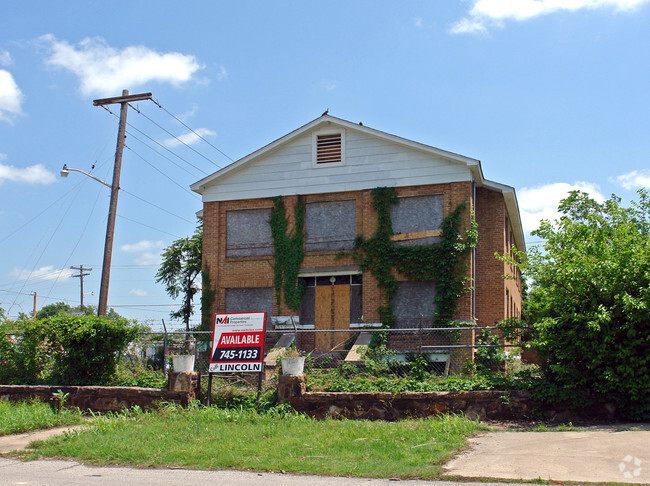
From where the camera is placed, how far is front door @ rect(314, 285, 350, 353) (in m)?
20.8

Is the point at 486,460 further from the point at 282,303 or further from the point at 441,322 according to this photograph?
the point at 282,303

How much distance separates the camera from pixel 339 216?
2133 centimetres

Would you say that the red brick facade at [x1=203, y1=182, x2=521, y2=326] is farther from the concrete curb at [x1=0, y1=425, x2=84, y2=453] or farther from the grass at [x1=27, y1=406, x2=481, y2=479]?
the concrete curb at [x1=0, y1=425, x2=84, y2=453]

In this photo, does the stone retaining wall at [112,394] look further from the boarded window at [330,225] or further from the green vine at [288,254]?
the boarded window at [330,225]

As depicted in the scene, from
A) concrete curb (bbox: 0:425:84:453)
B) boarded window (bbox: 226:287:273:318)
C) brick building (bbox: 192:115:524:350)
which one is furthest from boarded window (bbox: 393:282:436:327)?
concrete curb (bbox: 0:425:84:453)

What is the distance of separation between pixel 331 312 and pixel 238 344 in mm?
8812

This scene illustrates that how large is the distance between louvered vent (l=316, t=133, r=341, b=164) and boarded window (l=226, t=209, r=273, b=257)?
2662 mm

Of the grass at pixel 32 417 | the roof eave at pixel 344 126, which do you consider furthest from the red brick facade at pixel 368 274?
the grass at pixel 32 417

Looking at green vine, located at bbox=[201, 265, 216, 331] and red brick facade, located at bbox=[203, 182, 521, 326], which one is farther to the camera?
green vine, located at bbox=[201, 265, 216, 331]

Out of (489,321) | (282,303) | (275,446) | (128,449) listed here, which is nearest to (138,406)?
(128,449)

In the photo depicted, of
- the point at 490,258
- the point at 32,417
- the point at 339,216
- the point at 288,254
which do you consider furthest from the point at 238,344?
the point at 490,258

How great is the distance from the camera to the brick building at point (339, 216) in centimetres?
2020

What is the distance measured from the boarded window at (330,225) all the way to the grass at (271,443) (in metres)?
10.0

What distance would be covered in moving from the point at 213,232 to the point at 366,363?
1088 centimetres
